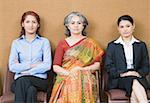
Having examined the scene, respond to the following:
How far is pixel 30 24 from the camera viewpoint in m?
3.42

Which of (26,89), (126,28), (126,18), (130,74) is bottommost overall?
(26,89)

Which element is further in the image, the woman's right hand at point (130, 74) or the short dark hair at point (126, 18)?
the short dark hair at point (126, 18)

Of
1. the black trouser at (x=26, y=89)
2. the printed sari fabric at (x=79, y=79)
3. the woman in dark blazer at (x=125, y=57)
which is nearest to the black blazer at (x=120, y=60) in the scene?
the woman in dark blazer at (x=125, y=57)

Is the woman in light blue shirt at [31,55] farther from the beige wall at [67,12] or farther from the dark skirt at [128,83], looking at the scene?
the dark skirt at [128,83]

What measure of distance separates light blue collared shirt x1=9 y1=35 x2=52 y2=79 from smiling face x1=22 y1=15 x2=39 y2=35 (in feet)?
0.29

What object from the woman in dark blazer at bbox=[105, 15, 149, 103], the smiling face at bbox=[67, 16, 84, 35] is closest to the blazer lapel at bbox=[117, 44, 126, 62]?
the woman in dark blazer at bbox=[105, 15, 149, 103]

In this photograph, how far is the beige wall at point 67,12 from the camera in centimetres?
363

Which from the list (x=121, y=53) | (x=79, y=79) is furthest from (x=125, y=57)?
(x=79, y=79)

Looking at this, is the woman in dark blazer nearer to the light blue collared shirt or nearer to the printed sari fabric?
the printed sari fabric

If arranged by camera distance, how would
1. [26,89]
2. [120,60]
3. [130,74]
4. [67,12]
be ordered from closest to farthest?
[26,89]
[130,74]
[120,60]
[67,12]

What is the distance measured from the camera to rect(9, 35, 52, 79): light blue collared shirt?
3.27 meters

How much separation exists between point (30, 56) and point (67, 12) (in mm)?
671

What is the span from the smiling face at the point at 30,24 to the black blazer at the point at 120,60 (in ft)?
2.61

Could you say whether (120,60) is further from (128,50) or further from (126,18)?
(126,18)
